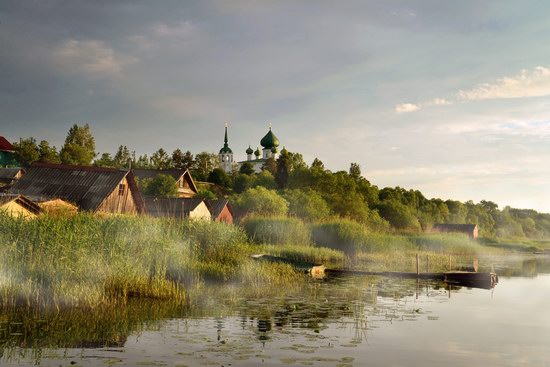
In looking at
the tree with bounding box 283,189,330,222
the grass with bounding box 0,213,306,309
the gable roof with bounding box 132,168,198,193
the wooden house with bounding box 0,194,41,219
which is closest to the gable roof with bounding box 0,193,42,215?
the wooden house with bounding box 0,194,41,219

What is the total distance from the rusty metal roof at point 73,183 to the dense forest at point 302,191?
14.5 metres

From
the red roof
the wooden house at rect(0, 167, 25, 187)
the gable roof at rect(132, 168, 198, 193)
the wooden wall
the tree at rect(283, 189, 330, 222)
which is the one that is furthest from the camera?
the red roof

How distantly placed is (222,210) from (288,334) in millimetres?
45204

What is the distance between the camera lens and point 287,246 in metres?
39.0

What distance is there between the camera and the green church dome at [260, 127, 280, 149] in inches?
6496

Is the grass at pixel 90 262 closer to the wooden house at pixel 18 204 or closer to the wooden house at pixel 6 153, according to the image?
the wooden house at pixel 18 204

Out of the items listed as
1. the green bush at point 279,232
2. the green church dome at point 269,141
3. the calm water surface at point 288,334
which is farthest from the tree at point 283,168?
the calm water surface at point 288,334

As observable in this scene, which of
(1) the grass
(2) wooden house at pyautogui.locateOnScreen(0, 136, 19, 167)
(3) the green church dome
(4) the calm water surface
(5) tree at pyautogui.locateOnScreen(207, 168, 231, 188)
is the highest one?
(3) the green church dome

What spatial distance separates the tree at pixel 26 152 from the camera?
3669 inches

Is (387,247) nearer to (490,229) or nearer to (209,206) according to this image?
(209,206)

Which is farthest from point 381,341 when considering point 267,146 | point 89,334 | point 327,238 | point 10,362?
point 267,146

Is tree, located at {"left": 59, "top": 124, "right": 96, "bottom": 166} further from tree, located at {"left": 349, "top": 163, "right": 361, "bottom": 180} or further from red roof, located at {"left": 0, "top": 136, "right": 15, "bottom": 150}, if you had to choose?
tree, located at {"left": 349, "top": 163, "right": 361, "bottom": 180}

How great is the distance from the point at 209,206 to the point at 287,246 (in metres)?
21.6

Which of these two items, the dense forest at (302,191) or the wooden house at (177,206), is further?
the dense forest at (302,191)
